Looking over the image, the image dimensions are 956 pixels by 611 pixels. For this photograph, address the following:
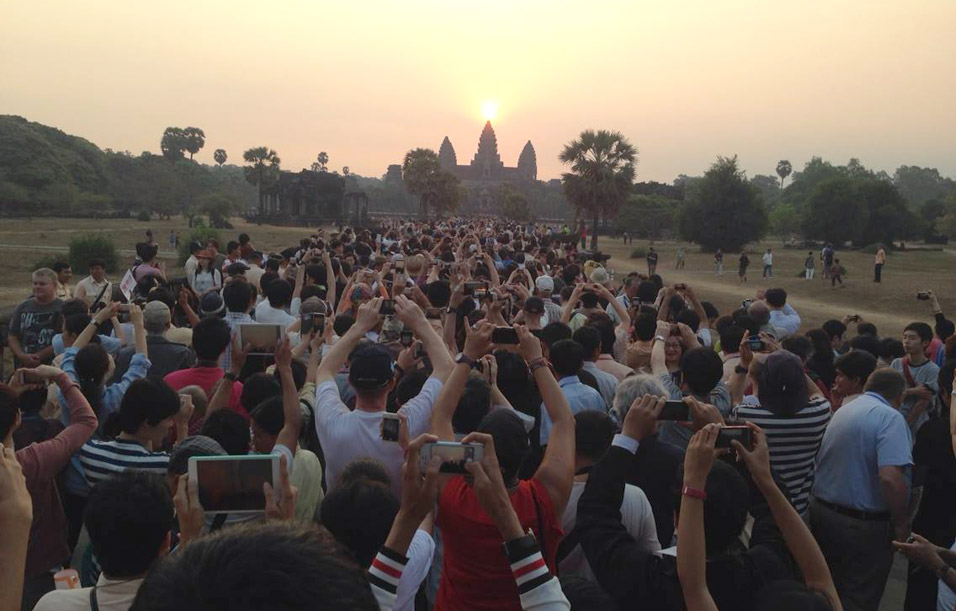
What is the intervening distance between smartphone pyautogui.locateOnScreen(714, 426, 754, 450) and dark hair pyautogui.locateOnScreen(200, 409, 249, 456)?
234 cm

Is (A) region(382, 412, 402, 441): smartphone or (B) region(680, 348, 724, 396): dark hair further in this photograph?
(B) region(680, 348, 724, 396): dark hair

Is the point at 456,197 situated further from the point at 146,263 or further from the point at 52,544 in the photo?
the point at 52,544

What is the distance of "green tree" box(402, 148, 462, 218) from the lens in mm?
83750

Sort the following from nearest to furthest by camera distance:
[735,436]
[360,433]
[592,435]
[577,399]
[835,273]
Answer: [735,436], [592,435], [360,433], [577,399], [835,273]

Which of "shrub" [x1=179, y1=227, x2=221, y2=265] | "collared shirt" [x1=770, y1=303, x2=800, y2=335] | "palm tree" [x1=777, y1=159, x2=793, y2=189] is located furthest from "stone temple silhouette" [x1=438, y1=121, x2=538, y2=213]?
"collared shirt" [x1=770, y1=303, x2=800, y2=335]

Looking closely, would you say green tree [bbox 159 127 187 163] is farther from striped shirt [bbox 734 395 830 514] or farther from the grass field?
striped shirt [bbox 734 395 830 514]

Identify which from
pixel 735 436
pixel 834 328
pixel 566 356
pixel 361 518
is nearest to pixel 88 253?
pixel 834 328

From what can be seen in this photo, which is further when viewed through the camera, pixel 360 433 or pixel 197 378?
pixel 197 378

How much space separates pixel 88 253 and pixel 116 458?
1069 inches

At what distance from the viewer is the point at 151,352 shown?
5973 millimetres

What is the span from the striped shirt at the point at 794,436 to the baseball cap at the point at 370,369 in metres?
2.05

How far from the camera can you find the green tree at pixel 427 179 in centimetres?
8375

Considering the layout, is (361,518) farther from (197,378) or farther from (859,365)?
(859,365)

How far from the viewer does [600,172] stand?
43.8 m
